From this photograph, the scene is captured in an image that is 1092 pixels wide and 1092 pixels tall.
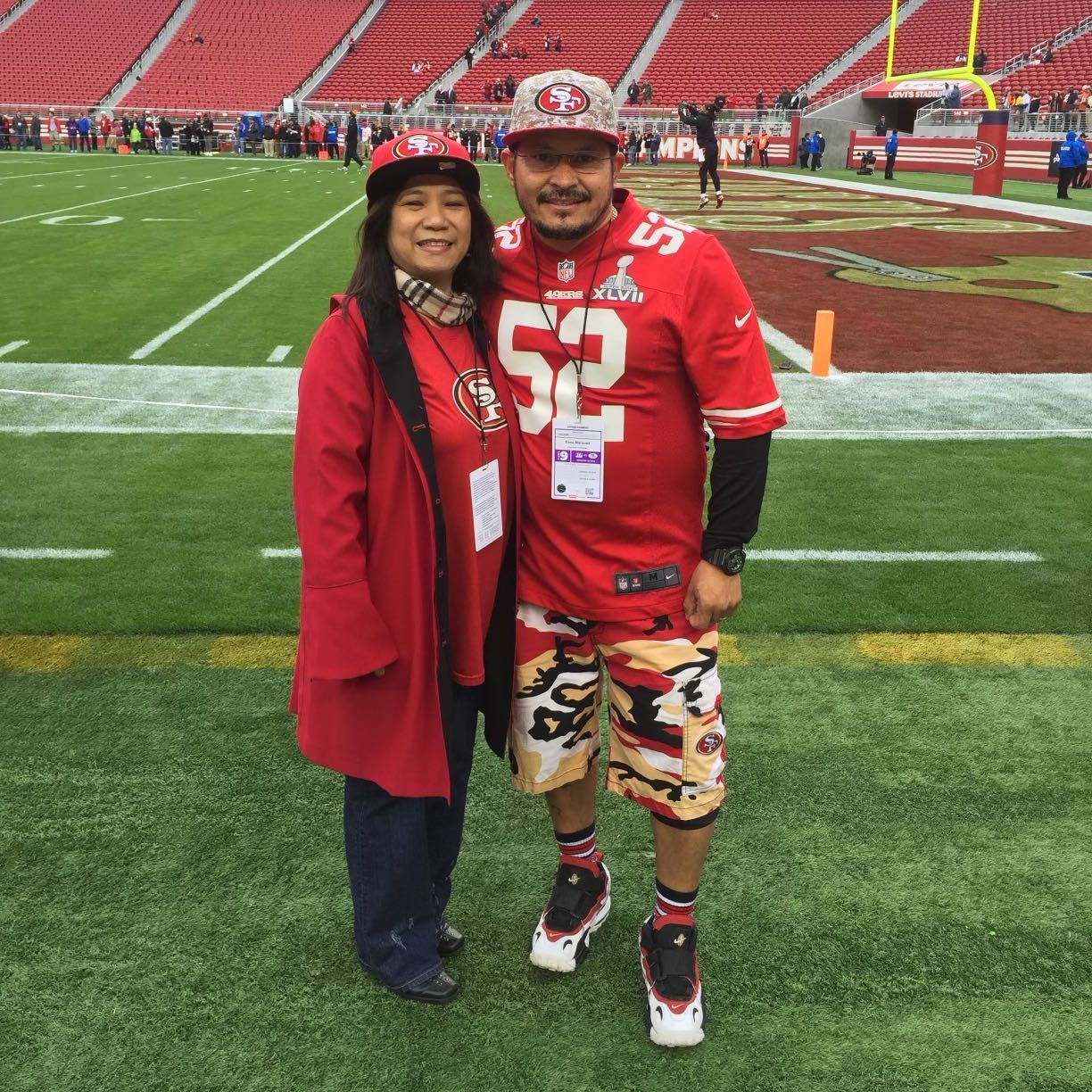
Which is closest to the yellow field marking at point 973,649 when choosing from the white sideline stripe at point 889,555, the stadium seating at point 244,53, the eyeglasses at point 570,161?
the white sideline stripe at point 889,555

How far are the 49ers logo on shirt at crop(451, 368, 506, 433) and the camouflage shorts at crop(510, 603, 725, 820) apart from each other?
0.44m

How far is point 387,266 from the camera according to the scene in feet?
7.25

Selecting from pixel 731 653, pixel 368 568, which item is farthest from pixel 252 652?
pixel 368 568

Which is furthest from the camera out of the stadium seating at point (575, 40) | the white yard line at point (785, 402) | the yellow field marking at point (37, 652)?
the stadium seating at point (575, 40)

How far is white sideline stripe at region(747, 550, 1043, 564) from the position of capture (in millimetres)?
4973

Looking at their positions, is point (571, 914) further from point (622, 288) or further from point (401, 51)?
point (401, 51)

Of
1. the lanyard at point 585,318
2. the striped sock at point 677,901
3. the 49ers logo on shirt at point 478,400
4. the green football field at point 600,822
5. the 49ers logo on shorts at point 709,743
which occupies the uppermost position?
the lanyard at point 585,318

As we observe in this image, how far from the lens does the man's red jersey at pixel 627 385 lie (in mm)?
2219

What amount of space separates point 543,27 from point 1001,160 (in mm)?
35145

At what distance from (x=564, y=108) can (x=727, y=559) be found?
0.95 metres

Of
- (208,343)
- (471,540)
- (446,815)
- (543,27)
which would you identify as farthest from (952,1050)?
(543,27)

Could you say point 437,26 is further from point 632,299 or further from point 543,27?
point 632,299

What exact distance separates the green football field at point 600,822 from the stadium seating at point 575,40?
4814 cm

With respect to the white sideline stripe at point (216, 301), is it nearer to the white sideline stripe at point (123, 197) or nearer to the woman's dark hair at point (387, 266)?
the woman's dark hair at point (387, 266)
